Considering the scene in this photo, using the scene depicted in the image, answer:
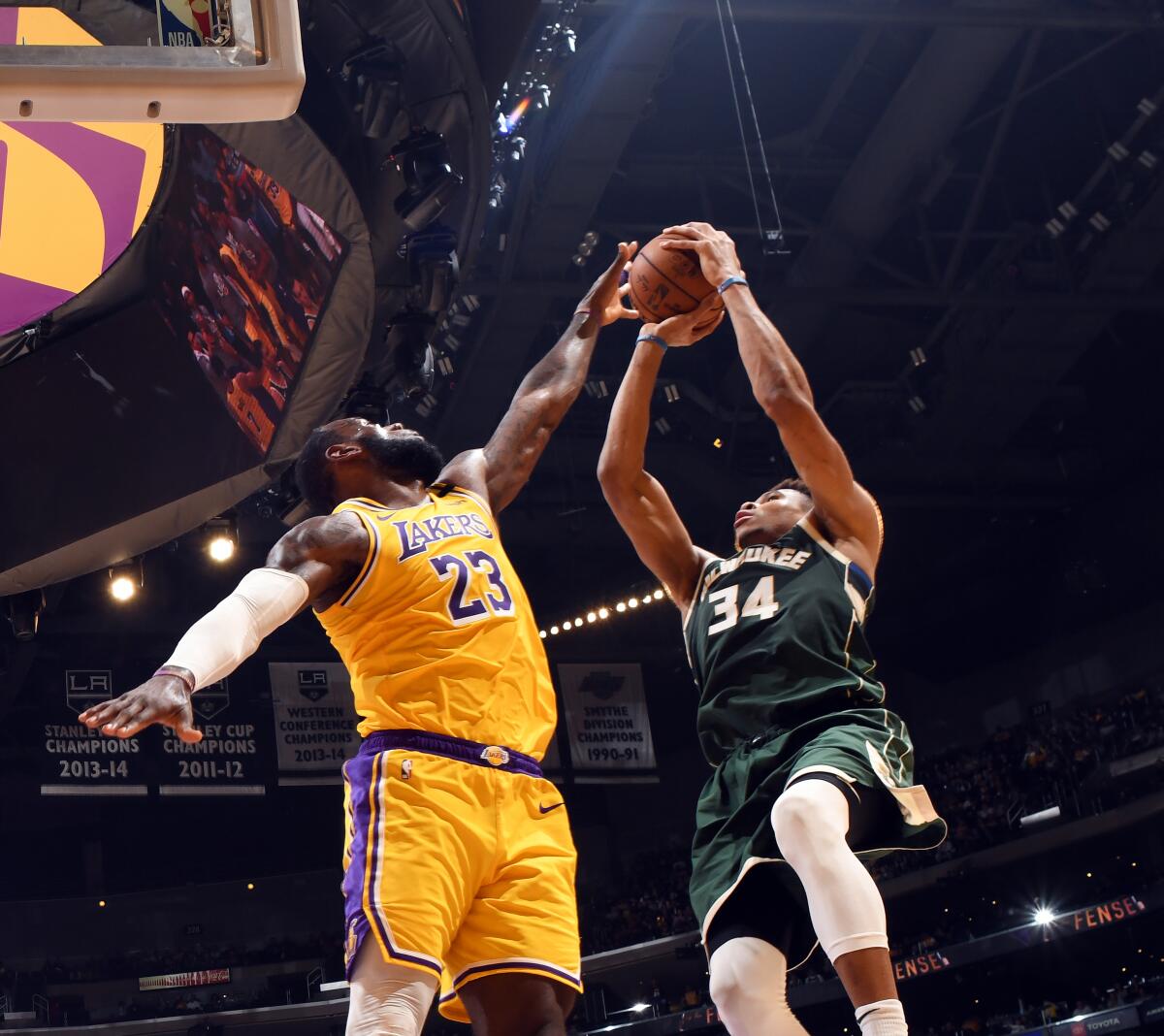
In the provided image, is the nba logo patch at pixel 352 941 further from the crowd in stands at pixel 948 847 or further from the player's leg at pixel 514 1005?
the crowd in stands at pixel 948 847

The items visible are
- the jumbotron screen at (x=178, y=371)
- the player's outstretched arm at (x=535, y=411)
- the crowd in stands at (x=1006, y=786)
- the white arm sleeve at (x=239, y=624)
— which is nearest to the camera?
the white arm sleeve at (x=239, y=624)

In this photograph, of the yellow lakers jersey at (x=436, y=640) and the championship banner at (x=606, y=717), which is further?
the championship banner at (x=606, y=717)

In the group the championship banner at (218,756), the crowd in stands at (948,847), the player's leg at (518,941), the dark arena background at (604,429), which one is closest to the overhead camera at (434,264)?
the dark arena background at (604,429)

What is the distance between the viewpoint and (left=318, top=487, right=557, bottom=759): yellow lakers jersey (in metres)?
3.39

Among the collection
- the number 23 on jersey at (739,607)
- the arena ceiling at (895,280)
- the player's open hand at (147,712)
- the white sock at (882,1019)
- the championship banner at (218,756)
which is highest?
the arena ceiling at (895,280)

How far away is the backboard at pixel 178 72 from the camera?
2.77 meters

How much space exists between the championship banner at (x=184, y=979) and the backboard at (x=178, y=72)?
852 inches

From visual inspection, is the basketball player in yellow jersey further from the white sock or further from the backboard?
the backboard

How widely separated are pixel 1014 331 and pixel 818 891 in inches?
558

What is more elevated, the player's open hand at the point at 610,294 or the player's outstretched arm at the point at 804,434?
the player's open hand at the point at 610,294

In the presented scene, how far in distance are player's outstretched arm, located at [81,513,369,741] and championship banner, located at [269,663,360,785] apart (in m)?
15.4

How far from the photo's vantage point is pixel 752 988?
3357 mm

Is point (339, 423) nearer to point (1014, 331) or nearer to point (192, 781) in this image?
point (1014, 331)

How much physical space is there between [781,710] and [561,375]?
1.28 meters
